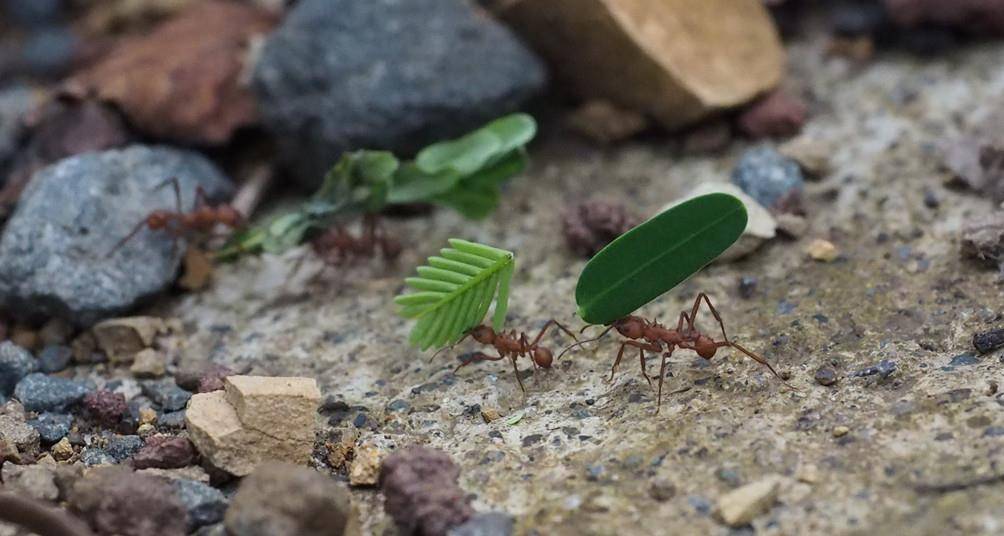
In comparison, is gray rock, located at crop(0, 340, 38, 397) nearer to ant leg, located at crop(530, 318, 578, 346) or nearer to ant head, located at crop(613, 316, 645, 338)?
ant leg, located at crop(530, 318, 578, 346)

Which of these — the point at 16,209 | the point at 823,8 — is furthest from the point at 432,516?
the point at 823,8

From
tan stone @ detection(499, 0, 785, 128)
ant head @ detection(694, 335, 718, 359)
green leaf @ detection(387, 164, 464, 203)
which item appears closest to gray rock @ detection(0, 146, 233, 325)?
green leaf @ detection(387, 164, 464, 203)

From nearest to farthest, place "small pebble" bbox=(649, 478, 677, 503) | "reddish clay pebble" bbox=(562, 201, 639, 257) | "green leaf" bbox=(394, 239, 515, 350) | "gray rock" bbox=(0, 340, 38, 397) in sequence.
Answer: "small pebble" bbox=(649, 478, 677, 503) < "green leaf" bbox=(394, 239, 515, 350) < "gray rock" bbox=(0, 340, 38, 397) < "reddish clay pebble" bbox=(562, 201, 639, 257)

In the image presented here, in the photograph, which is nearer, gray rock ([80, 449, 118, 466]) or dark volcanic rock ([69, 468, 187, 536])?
dark volcanic rock ([69, 468, 187, 536])

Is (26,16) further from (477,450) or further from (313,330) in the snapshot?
(477,450)

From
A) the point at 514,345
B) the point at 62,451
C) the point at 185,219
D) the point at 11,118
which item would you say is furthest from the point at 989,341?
the point at 11,118

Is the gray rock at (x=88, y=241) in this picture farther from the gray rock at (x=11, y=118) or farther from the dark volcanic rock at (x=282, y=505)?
the dark volcanic rock at (x=282, y=505)

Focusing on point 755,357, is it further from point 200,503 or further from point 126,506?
point 126,506
